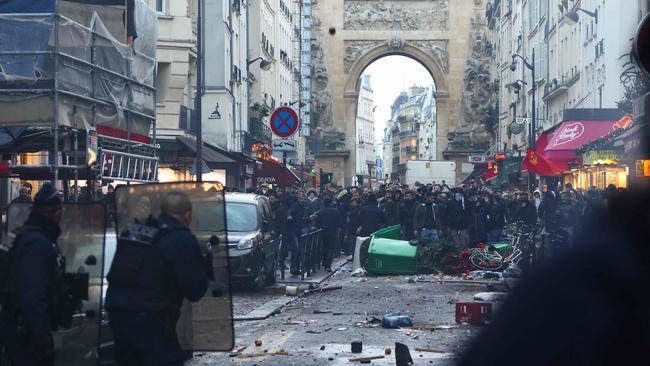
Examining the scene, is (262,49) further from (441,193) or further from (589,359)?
(589,359)

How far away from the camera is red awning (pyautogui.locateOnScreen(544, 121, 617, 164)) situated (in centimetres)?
3772

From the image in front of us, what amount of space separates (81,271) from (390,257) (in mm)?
17203

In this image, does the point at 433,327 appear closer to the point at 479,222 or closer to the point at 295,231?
the point at 295,231

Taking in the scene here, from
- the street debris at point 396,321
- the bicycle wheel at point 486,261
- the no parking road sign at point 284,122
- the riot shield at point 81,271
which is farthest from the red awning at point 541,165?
the riot shield at point 81,271

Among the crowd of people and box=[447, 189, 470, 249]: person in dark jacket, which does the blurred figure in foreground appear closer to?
the crowd of people

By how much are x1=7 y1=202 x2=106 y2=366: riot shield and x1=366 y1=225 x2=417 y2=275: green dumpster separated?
16.8 metres

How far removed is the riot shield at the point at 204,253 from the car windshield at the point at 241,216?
11.5m

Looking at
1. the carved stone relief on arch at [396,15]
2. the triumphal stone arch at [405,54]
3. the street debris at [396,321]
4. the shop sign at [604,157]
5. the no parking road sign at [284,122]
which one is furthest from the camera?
the carved stone relief on arch at [396,15]

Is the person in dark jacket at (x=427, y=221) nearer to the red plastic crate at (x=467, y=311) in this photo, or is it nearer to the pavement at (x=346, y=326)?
the pavement at (x=346, y=326)

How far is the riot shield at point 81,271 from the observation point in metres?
8.16

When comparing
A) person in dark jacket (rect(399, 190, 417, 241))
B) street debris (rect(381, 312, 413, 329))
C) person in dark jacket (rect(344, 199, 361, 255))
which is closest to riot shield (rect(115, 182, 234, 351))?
street debris (rect(381, 312, 413, 329))

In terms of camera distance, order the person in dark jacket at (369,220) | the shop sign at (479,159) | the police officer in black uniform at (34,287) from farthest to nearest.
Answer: the shop sign at (479,159) → the person in dark jacket at (369,220) → the police officer in black uniform at (34,287)

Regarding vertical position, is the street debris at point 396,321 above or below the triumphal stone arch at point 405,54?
below

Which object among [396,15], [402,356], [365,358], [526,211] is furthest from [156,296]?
[396,15]
